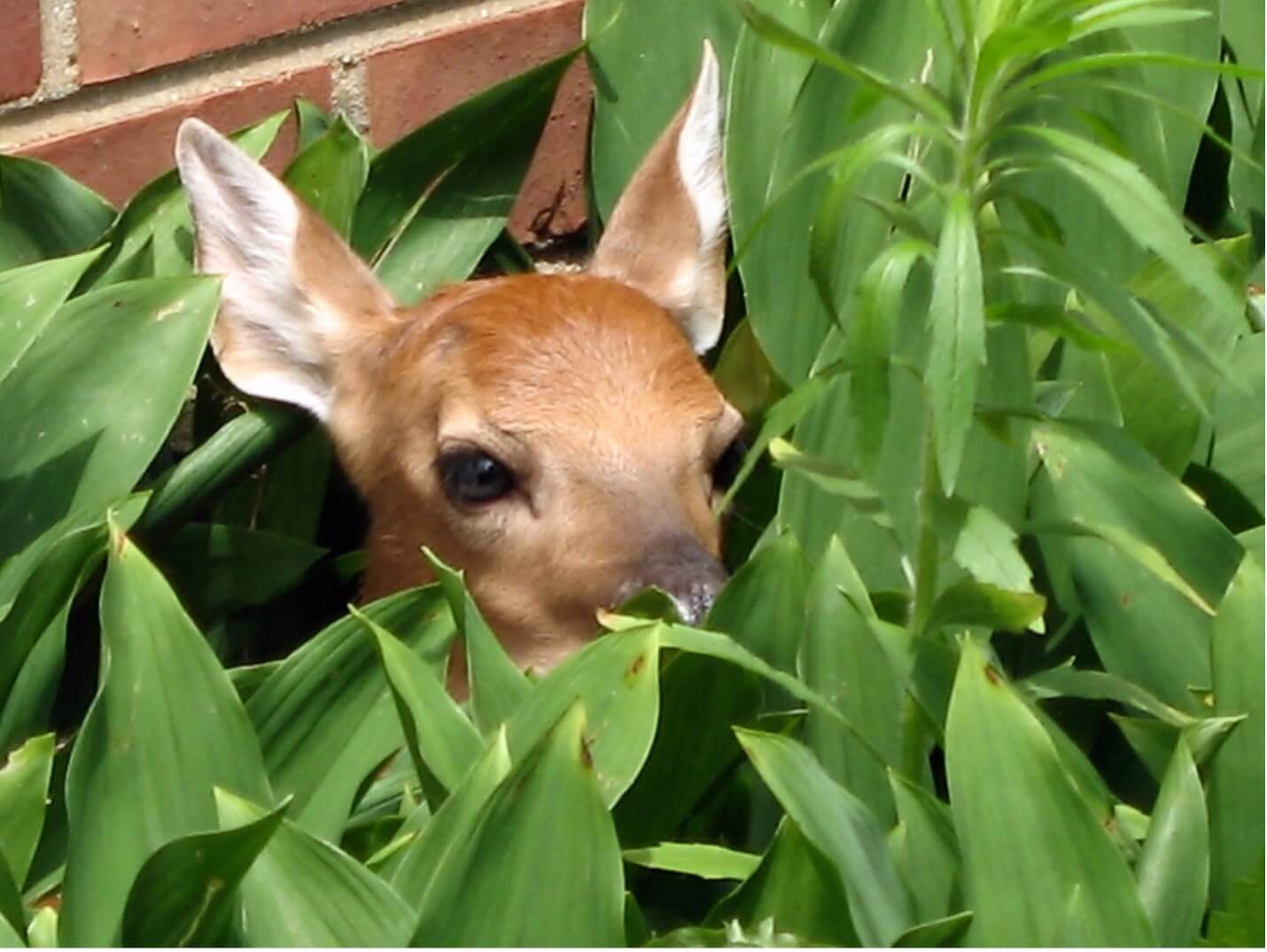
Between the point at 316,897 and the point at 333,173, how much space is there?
174 cm

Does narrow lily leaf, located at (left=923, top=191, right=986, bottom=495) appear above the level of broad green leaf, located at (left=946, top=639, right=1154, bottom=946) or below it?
above

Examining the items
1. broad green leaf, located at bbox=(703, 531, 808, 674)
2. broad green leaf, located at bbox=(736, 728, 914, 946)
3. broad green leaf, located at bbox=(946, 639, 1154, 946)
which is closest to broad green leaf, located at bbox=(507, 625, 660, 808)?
broad green leaf, located at bbox=(736, 728, 914, 946)

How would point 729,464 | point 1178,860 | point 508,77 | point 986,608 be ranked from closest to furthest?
point 1178,860 < point 986,608 < point 729,464 < point 508,77

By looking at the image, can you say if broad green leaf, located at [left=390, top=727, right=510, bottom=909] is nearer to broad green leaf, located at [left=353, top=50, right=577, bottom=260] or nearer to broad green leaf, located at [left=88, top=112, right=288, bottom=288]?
broad green leaf, located at [left=88, top=112, right=288, bottom=288]

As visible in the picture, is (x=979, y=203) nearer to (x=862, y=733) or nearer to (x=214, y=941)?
(x=862, y=733)

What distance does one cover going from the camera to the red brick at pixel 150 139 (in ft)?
11.8

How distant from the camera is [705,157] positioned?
3.64 meters

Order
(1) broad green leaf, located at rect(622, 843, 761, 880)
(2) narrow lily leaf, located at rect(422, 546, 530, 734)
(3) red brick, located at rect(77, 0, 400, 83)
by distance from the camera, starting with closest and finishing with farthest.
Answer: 1. (1) broad green leaf, located at rect(622, 843, 761, 880)
2. (2) narrow lily leaf, located at rect(422, 546, 530, 734)
3. (3) red brick, located at rect(77, 0, 400, 83)

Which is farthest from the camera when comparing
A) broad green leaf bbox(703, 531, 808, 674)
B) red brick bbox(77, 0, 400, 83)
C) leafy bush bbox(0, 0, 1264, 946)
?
red brick bbox(77, 0, 400, 83)

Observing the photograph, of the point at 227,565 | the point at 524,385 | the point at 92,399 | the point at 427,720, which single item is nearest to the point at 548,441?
the point at 524,385

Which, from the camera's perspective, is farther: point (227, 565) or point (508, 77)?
point (508, 77)

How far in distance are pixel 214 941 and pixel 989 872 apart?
0.70 m

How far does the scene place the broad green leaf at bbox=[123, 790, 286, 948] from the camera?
205cm

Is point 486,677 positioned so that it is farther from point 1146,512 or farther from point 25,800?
point 1146,512
